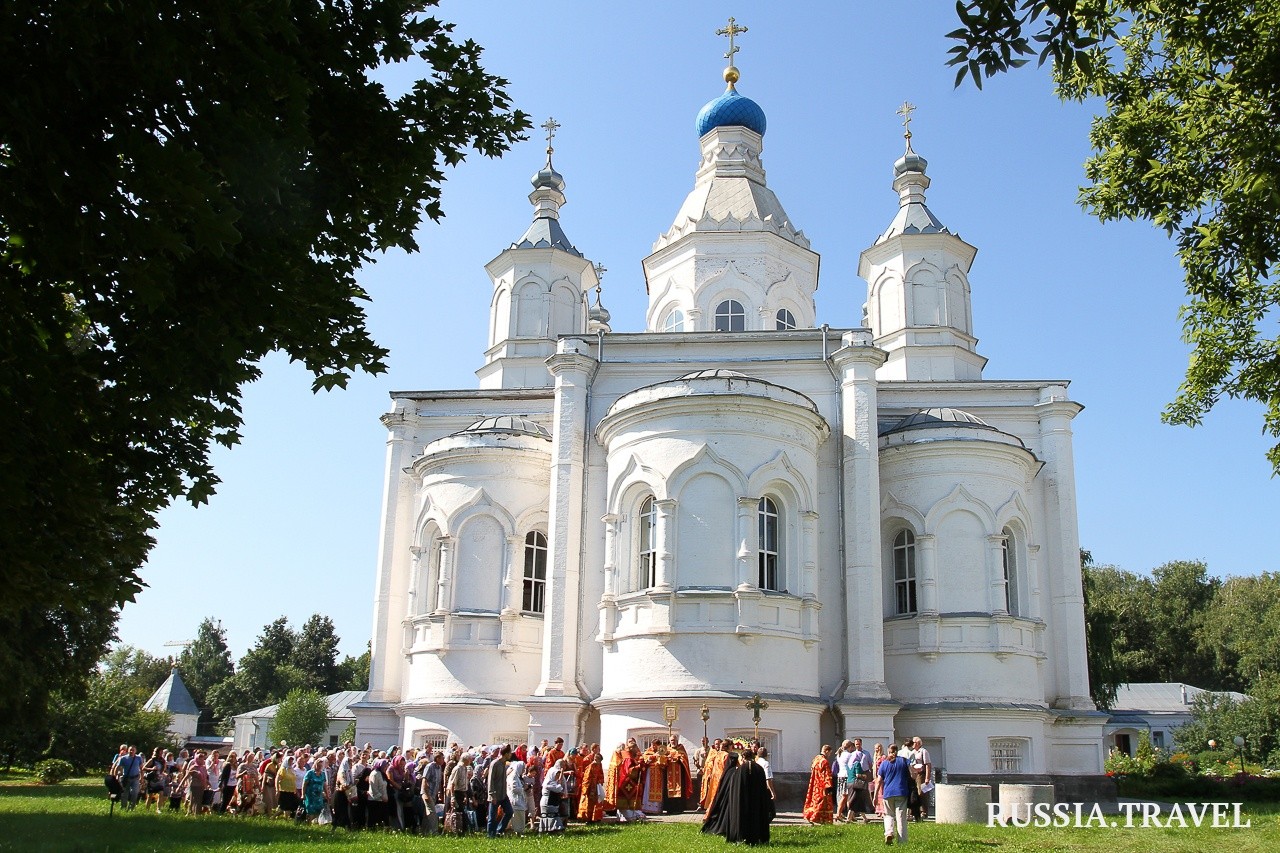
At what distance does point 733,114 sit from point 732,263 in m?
5.85

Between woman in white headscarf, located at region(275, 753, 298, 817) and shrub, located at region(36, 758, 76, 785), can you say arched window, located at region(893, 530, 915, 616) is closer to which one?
woman in white headscarf, located at region(275, 753, 298, 817)

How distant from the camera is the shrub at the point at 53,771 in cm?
3559

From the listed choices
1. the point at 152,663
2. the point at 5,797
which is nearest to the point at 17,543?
the point at 5,797

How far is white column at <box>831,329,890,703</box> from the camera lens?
2314 centimetres

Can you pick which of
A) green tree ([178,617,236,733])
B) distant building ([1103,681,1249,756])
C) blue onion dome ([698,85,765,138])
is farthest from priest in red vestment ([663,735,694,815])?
green tree ([178,617,236,733])

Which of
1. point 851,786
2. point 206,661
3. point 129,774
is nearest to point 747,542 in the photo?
point 851,786

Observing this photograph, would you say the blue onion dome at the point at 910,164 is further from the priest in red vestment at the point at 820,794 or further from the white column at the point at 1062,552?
the priest in red vestment at the point at 820,794

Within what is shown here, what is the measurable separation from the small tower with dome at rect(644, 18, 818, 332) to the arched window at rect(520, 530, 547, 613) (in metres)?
7.36

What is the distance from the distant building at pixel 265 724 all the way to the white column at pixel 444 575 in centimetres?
3665

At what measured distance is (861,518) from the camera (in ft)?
79.2

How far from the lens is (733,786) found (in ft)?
49.1

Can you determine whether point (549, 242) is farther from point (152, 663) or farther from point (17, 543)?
point (152, 663)

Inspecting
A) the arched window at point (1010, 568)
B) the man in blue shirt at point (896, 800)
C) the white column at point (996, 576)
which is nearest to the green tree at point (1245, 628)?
the arched window at point (1010, 568)

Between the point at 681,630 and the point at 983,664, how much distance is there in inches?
270
